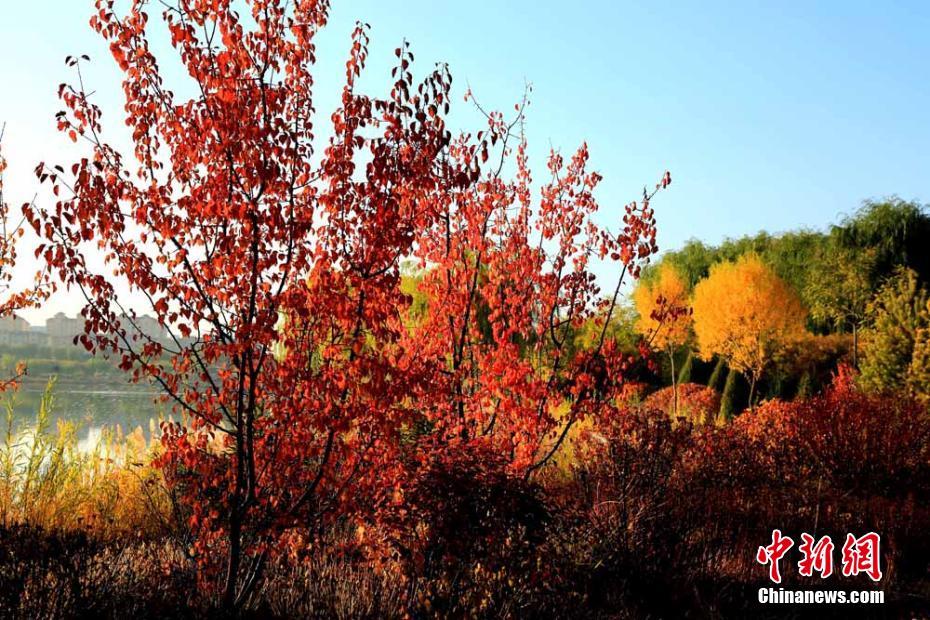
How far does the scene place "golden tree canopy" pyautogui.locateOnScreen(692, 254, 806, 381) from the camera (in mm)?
21594

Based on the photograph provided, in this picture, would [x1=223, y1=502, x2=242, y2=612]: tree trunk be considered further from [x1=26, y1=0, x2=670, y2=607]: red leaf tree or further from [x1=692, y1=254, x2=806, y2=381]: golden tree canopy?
[x1=692, y1=254, x2=806, y2=381]: golden tree canopy

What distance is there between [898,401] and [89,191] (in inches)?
431

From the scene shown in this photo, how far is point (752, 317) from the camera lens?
2173 centimetres

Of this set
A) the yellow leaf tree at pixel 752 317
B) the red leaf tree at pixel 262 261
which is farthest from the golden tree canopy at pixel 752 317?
the red leaf tree at pixel 262 261

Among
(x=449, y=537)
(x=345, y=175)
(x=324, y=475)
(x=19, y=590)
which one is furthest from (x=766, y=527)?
(x=19, y=590)

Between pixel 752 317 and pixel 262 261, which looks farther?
pixel 752 317

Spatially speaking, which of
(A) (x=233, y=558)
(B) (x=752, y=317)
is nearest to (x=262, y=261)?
(A) (x=233, y=558)

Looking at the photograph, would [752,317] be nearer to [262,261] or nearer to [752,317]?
[752,317]

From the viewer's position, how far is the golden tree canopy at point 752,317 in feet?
70.8

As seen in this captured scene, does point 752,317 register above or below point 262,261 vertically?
above

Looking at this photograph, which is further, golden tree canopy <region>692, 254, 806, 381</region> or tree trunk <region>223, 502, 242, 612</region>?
golden tree canopy <region>692, 254, 806, 381</region>

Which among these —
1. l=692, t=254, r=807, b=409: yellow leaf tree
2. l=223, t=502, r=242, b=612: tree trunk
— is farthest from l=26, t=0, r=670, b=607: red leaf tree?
l=692, t=254, r=807, b=409: yellow leaf tree

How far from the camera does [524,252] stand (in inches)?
308

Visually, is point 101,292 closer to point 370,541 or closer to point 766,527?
point 370,541
